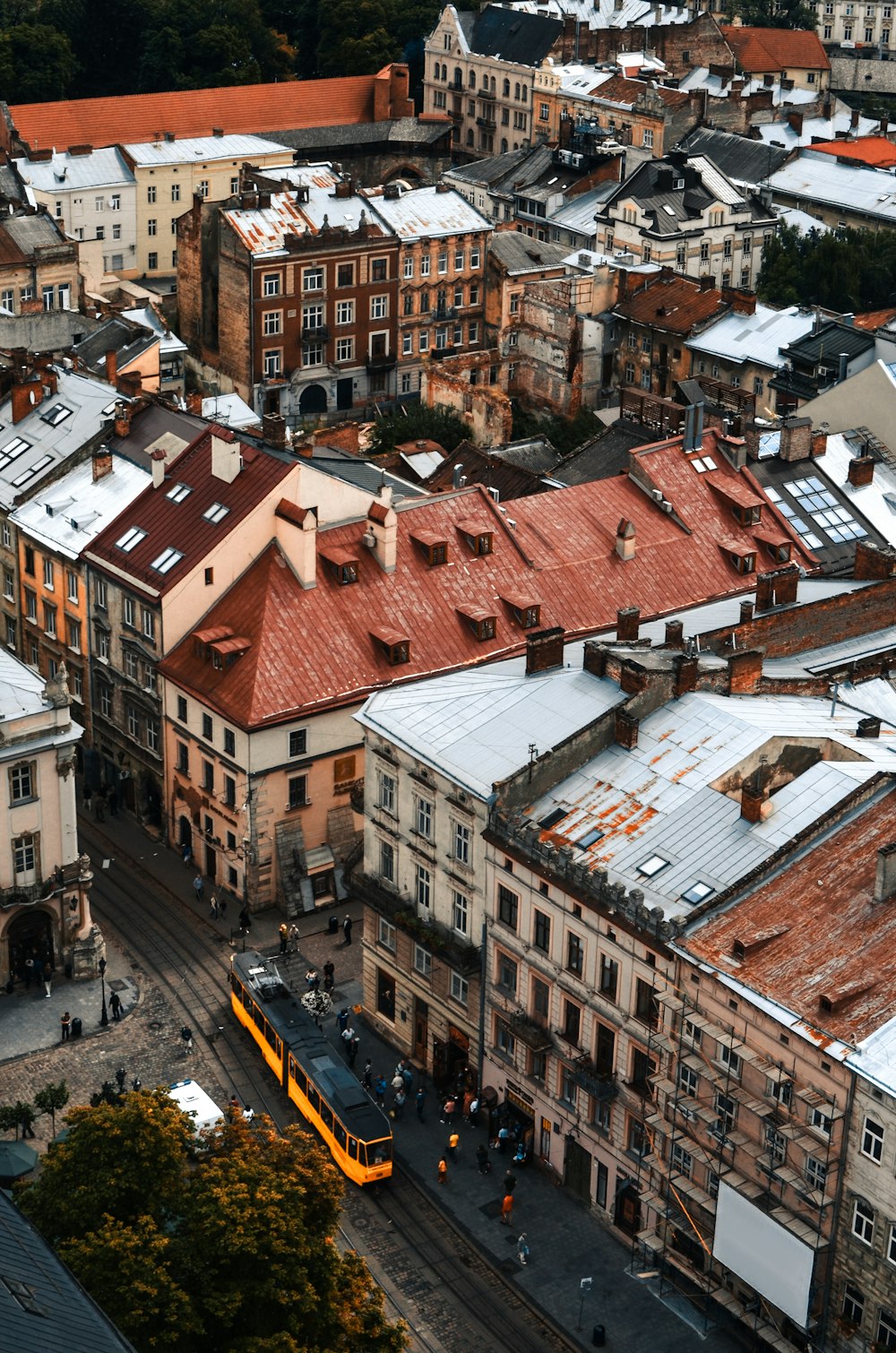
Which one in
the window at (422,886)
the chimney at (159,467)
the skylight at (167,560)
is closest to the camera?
the window at (422,886)

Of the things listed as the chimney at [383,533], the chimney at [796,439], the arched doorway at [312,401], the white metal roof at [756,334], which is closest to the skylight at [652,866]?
the chimney at [383,533]

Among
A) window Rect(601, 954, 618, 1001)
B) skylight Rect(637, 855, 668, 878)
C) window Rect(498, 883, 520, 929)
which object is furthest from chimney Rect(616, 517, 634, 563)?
window Rect(601, 954, 618, 1001)

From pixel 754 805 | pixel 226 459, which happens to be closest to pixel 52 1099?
pixel 754 805

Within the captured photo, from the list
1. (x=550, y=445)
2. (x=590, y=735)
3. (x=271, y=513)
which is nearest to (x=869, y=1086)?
(x=590, y=735)

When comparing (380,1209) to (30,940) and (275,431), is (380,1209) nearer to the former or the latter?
(30,940)

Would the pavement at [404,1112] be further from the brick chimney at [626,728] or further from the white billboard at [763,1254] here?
the brick chimney at [626,728]

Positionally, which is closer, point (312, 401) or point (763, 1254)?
point (763, 1254)

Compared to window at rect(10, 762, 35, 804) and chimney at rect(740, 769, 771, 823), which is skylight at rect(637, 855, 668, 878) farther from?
window at rect(10, 762, 35, 804)
